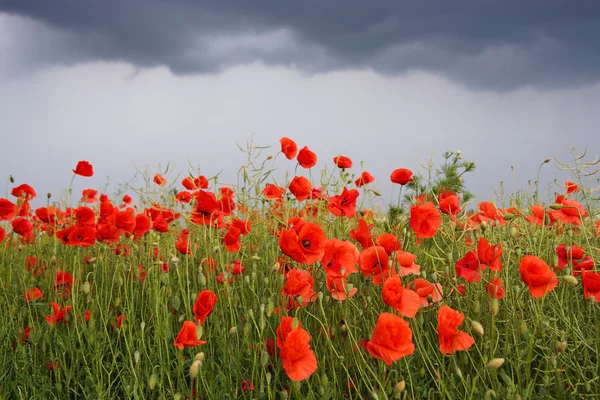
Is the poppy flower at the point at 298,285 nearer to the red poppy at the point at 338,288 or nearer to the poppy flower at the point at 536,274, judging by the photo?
the red poppy at the point at 338,288

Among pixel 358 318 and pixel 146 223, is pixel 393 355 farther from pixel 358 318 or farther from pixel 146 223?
pixel 146 223

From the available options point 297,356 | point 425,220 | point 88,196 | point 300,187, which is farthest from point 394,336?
point 88,196

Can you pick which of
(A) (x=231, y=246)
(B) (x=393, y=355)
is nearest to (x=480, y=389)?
(B) (x=393, y=355)

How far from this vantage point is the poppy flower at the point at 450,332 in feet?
5.54

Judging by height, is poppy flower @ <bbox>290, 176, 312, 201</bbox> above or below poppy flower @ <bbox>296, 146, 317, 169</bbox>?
below

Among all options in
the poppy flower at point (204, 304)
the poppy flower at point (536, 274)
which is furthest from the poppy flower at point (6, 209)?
the poppy flower at point (536, 274)

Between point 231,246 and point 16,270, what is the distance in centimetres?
209

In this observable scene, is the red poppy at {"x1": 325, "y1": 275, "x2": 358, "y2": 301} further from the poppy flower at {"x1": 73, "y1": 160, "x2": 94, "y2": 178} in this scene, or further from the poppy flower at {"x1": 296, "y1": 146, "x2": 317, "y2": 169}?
the poppy flower at {"x1": 73, "y1": 160, "x2": 94, "y2": 178}

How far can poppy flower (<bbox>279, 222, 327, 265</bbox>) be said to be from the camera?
6.65 ft

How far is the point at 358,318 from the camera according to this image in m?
2.49

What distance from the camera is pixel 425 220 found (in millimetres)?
2264

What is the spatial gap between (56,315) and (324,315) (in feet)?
5.64

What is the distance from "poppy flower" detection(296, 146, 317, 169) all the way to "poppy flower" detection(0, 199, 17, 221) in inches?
81.0

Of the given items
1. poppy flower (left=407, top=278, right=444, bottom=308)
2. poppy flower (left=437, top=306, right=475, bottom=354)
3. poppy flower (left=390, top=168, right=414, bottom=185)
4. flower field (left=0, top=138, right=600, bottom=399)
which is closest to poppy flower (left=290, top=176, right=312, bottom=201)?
flower field (left=0, top=138, right=600, bottom=399)
